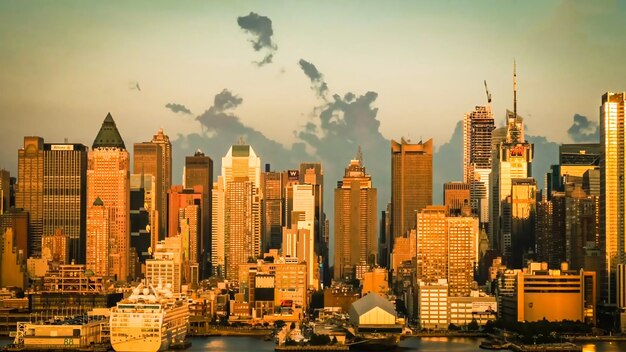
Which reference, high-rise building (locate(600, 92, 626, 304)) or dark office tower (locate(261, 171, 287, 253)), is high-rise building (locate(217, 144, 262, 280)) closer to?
dark office tower (locate(261, 171, 287, 253))

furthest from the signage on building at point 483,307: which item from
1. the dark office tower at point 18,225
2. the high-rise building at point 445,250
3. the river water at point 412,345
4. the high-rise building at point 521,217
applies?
the dark office tower at point 18,225

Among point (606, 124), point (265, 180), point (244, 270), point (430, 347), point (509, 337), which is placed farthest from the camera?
point (265, 180)

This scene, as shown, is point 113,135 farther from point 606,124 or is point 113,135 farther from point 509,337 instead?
point 509,337

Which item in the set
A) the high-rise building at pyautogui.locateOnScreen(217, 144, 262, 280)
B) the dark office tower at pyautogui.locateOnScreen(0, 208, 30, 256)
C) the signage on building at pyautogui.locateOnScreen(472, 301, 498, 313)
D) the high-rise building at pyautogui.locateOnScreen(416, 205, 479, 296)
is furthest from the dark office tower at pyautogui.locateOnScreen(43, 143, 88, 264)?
the signage on building at pyautogui.locateOnScreen(472, 301, 498, 313)

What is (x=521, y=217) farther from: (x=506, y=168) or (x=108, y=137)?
(x=108, y=137)

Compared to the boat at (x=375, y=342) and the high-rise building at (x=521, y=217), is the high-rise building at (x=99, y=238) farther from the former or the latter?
the boat at (x=375, y=342)

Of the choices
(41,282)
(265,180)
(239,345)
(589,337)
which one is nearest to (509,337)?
(589,337)

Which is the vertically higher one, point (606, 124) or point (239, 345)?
point (606, 124)

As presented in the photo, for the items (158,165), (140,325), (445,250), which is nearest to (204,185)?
(158,165)
